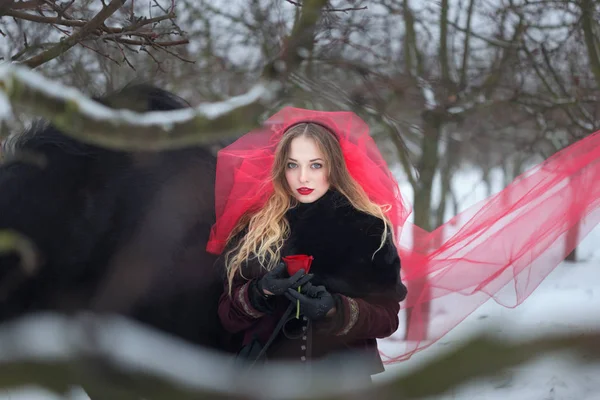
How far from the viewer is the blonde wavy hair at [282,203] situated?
2.31m

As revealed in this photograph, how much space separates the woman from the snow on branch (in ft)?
2.84

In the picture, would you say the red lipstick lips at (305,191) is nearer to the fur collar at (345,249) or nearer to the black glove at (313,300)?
the fur collar at (345,249)

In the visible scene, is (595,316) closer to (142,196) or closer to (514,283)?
(514,283)

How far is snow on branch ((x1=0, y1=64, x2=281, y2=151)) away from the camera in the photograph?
123cm

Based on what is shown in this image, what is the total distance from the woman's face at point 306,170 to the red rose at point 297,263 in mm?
280

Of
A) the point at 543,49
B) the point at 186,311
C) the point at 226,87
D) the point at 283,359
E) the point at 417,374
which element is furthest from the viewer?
the point at 226,87

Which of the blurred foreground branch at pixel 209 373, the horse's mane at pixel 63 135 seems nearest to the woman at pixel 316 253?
the horse's mane at pixel 63 135

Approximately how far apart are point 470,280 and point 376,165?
22.7 inches

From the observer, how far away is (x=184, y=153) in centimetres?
261

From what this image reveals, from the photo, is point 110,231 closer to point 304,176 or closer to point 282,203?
point 282,203

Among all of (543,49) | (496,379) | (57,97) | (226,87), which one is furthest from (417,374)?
(226,87)

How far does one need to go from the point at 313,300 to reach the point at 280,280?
124 millimetres

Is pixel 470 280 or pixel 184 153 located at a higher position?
pixel 184 153

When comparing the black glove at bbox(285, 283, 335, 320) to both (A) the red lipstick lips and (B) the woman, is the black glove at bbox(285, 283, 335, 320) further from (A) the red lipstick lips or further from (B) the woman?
(A) the red lipstick lips
